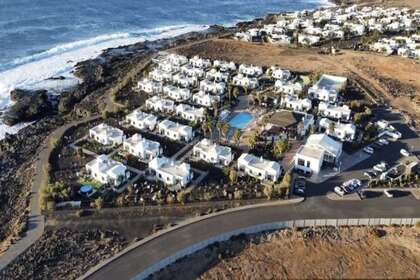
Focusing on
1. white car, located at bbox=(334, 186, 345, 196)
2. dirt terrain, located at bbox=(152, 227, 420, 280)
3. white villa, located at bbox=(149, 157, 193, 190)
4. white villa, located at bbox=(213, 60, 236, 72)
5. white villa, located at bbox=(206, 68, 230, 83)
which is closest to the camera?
dirt terrain, located at bbox=(152, 227, 420, 280)

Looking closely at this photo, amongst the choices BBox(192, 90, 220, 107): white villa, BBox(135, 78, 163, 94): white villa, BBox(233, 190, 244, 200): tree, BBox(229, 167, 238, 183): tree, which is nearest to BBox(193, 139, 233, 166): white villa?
BBox(229, 167, 238, 183): tree

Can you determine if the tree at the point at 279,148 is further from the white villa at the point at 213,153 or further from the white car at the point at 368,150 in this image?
the white car at the point at 368,150

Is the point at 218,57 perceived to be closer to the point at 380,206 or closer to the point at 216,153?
the point at 216,153

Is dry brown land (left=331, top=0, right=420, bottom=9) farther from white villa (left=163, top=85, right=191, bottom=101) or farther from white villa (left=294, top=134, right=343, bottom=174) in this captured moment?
white villa (left=294, top=134, right=343, bottom=174)

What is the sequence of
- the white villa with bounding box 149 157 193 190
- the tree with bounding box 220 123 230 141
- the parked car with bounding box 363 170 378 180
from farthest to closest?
the tree with bounding box 220 123 230 141
the parked car with bounding box 363 170 378 180
the white villa with bounding box 149 157 193 190

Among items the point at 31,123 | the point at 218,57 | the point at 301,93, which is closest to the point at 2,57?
the point at 31,123

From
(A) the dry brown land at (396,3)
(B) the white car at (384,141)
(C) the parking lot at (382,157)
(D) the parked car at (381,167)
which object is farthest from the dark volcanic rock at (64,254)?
(A) the dry brown land at (396,3)
